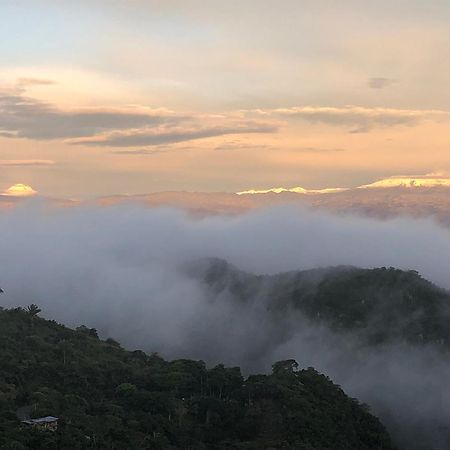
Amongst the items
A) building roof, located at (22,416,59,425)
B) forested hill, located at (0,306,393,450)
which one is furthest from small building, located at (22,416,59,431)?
forested hill, located at (0,306,393,450)

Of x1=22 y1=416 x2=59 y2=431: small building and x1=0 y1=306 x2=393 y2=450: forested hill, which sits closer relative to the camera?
x1=22 y1=416 x2=59 y2=431: small building

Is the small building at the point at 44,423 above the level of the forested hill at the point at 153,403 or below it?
above

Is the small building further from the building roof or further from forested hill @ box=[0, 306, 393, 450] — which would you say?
forested hill @ box=[0, 306, 393, 450]

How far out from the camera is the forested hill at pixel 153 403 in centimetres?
7725

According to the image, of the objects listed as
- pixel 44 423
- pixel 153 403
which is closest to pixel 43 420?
pixel 44 423

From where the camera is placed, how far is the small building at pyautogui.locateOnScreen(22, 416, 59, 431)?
70.6m

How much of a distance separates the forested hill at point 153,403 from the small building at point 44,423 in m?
1.02

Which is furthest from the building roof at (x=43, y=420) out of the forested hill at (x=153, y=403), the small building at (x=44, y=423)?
the forested hill at (x=153, y=403)

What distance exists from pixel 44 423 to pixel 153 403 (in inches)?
920

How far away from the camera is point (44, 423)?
71812 mm

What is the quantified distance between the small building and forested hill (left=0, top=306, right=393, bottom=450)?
40.0 inches

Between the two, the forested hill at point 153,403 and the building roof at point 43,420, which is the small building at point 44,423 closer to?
the building roof at point 43,420

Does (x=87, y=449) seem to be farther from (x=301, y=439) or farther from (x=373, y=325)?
(x=373, y=325)

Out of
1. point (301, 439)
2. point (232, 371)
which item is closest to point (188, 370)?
point (232, 371)
